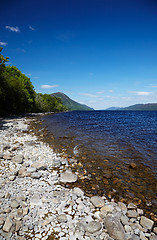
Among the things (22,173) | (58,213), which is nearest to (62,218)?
(58,213)

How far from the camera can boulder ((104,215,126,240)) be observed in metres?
4.40

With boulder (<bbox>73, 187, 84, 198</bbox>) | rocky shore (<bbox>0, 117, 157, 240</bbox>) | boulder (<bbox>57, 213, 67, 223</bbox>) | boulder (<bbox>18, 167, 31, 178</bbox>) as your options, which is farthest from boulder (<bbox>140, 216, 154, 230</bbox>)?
boulder (<bbox>18, 167, 31, 178</bbox>)

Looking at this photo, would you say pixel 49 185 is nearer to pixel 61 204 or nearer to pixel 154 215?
pixel 61 204

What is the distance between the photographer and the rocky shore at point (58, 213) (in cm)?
445

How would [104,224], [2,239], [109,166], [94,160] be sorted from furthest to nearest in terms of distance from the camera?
[94,160] < [109,166] < [104,224] < [2,239]

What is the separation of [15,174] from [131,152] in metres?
11.3

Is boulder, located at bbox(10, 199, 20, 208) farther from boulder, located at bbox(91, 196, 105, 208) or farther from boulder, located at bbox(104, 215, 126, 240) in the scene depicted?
boulder, located at bbox(104, 215, 126, 240)

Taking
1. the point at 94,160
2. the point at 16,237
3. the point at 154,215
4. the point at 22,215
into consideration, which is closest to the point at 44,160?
the point at 94,160

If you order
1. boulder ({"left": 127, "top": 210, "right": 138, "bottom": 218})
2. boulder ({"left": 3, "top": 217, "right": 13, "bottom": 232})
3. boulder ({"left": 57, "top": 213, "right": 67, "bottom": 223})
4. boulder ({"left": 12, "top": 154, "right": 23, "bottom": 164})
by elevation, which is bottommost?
boulder ({"left": 127, "top": 210, "right": 138, "bottom": 218})

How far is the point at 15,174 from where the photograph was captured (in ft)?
25.9

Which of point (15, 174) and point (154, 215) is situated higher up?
point (15, 174)

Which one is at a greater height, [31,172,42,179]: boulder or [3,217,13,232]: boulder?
[3,217,13,232]: boulder

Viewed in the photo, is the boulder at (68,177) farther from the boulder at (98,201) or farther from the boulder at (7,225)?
the boulder at (7,225)

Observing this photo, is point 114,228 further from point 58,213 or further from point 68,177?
point 68,177
